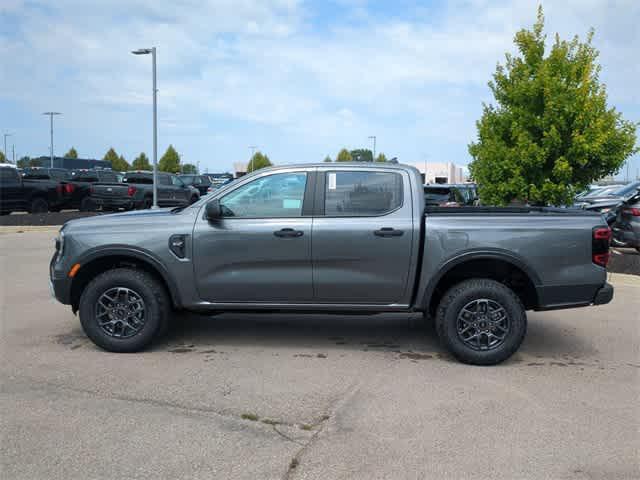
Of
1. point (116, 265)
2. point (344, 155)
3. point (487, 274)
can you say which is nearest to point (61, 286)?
point (116, 265)

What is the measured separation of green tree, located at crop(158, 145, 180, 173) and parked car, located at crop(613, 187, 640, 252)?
265 ft

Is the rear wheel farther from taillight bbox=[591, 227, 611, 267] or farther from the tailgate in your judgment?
taillight bbox=[591, 227, 611, 267]

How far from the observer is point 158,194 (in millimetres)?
26766

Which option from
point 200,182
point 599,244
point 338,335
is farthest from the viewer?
point 200,182

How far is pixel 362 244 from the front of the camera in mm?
5754

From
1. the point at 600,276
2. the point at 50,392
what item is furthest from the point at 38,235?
the point at 600,276

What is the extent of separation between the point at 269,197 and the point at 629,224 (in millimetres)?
9497

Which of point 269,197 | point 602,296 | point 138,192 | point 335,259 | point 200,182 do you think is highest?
point 200,182

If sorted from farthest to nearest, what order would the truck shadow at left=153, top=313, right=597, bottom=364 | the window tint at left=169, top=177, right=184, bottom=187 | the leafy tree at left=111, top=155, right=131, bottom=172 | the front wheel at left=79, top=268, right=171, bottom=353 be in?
Result: the leafy tree at left=111, top=155, right=131, bottom=172 < the window tint at left=169, top=177, right=184, bottom=187 < the truck shadow at left=153, top=313, right=597, bottom=364 < the front wheel at left=79, top=268, right=171, bottom=353

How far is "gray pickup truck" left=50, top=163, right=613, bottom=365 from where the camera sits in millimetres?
5633

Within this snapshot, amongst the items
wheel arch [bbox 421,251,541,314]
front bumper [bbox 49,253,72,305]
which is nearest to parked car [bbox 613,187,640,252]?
wheel arch [bbox 421,251,541,314]

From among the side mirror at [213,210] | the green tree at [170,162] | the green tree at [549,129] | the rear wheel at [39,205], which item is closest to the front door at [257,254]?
the side mirror at [213,210]

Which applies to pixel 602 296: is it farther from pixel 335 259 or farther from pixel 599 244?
pixel 335 259

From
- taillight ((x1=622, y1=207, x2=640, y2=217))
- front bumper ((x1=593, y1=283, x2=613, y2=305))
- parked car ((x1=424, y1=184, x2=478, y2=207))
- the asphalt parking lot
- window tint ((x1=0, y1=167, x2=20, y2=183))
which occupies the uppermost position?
window tint ((x1=0, y1=167, x2=20, y2=183))
